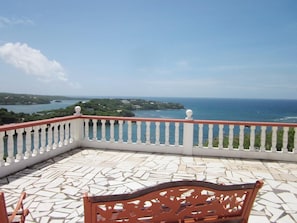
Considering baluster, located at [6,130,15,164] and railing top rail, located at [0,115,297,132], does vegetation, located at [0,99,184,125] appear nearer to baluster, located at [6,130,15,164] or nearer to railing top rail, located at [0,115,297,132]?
railing top rail, located at [0,115,297,132]

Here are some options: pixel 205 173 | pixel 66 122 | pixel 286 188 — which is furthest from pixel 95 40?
pixel 286 188

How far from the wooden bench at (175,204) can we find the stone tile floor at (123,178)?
4.86 feet

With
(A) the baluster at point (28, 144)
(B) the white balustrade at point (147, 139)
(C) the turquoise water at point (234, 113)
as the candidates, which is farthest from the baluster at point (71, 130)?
(C) the turquoise water at point (234, 113)

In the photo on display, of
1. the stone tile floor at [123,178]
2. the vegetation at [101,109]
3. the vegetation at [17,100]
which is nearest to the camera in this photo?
the stone tile floor at [123,178]

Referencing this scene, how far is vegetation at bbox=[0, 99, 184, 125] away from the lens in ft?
22.9

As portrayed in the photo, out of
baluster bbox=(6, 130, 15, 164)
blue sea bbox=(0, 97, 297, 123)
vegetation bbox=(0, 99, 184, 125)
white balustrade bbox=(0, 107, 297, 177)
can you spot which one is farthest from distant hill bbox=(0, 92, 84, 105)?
baluster bbox=(6, 130, 15, 164)

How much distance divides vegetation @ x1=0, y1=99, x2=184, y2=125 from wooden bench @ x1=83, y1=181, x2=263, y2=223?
5.23 meters

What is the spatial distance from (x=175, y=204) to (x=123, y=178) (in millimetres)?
2788

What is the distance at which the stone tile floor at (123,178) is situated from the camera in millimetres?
2998

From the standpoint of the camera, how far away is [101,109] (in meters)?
8.39

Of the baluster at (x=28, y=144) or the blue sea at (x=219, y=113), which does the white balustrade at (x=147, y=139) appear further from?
the blue sea at (x=219, y=113)

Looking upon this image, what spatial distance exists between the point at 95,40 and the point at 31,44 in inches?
125

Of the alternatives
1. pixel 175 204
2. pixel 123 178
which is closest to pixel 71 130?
pixel 123 178

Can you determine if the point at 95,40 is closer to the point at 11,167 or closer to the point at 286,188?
the point at 11,167
